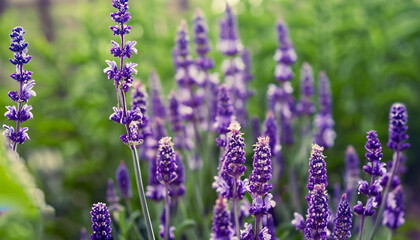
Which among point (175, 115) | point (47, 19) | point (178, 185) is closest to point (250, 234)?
point (178, 185)

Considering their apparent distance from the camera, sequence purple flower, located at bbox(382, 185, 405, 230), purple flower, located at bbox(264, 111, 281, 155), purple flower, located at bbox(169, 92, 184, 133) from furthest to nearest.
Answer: purple flower, located at bbox(169, 92, 184, 133), purple flower, located at bbox(264, 111, 281, 155), purple flower, located at bbox(382, 185, 405, 230)

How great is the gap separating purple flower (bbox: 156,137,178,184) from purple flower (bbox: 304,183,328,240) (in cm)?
46

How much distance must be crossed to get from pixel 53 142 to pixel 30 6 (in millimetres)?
5073

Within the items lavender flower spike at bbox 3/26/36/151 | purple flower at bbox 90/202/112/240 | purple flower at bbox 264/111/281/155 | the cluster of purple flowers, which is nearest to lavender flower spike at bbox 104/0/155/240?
the cluster of purple flowers

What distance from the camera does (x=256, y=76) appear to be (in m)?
5.00

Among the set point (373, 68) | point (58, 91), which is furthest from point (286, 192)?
point (58, 91)

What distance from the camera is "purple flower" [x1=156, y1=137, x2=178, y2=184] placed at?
170 cm

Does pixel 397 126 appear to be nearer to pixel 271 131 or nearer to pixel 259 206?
pixel 259 206

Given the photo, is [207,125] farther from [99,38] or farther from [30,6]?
[30,6]

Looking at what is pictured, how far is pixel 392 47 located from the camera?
5109 mm

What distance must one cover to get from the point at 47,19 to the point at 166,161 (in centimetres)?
693

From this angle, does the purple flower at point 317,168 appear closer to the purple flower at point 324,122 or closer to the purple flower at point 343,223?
A: the purple flower at point 343,223

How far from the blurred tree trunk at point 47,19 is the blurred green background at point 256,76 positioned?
2.66 meters

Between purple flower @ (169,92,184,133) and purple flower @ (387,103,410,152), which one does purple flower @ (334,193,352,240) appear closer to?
purple flower @ (387,103,410,152)
